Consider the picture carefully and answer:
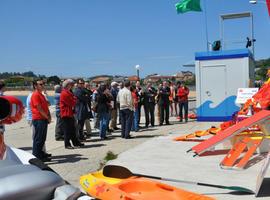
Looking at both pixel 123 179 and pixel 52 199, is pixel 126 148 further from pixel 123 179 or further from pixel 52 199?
pixel 52 199

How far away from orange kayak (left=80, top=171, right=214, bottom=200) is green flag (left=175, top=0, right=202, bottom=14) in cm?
1646

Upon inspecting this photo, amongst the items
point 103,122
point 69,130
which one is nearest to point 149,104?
point 103,122

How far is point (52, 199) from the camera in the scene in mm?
1999

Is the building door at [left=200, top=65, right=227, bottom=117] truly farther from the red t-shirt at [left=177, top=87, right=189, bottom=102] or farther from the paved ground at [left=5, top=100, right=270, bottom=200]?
the paved ground at [left=5, top=100, right=270, bottom=200]

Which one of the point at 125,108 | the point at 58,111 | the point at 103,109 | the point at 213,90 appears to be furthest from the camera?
the point at 213,90

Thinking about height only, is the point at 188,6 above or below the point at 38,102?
above

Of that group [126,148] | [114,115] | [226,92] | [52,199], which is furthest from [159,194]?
→ [226,92]

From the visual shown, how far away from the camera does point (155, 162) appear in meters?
8.84

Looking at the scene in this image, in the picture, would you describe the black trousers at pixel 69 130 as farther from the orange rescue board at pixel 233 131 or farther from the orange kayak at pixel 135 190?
the orange kayak at pixel 135 190

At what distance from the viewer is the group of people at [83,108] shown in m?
9.10

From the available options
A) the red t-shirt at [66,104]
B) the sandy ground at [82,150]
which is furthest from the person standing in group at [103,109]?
the red t-shirt at [66,104]

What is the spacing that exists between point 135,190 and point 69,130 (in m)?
6.64

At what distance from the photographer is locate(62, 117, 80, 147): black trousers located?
10.8m

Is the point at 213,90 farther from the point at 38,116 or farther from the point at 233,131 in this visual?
the point at 233,131
